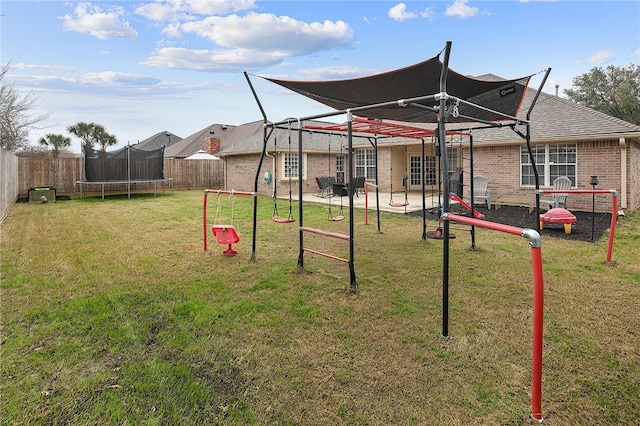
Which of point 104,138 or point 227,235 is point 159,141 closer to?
point 104,138

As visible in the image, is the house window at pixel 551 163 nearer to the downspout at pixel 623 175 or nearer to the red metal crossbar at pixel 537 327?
the downspout at pixel 623 175

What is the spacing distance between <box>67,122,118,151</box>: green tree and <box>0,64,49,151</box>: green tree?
12.2 m

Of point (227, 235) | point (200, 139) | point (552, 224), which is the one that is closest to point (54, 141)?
point (200, 139)

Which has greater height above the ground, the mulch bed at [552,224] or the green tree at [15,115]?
the green tree at [15,115]

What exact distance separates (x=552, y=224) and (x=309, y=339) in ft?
24.0

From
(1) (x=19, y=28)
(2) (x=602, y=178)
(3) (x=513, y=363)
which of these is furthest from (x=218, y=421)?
(2) (x=602, y=178)

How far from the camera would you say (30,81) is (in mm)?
16922

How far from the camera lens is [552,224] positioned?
8.19 m

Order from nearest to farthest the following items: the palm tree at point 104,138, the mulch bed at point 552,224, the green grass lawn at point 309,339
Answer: the green grass lawn at point 309,339 < the mulch bed at point 552,224 < the palm tree at point 104,138

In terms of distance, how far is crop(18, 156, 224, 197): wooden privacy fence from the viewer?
49.7 ft

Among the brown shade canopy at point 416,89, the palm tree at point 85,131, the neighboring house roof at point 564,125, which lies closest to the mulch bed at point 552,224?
the neighboring house roof at point 564,125

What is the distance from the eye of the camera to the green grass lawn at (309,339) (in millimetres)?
2312

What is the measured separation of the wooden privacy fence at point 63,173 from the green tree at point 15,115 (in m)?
1.73

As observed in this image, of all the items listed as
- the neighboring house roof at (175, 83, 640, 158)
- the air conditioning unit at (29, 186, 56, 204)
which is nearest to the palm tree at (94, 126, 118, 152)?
the air conditioning unit at (29, 186, 56, 204)
